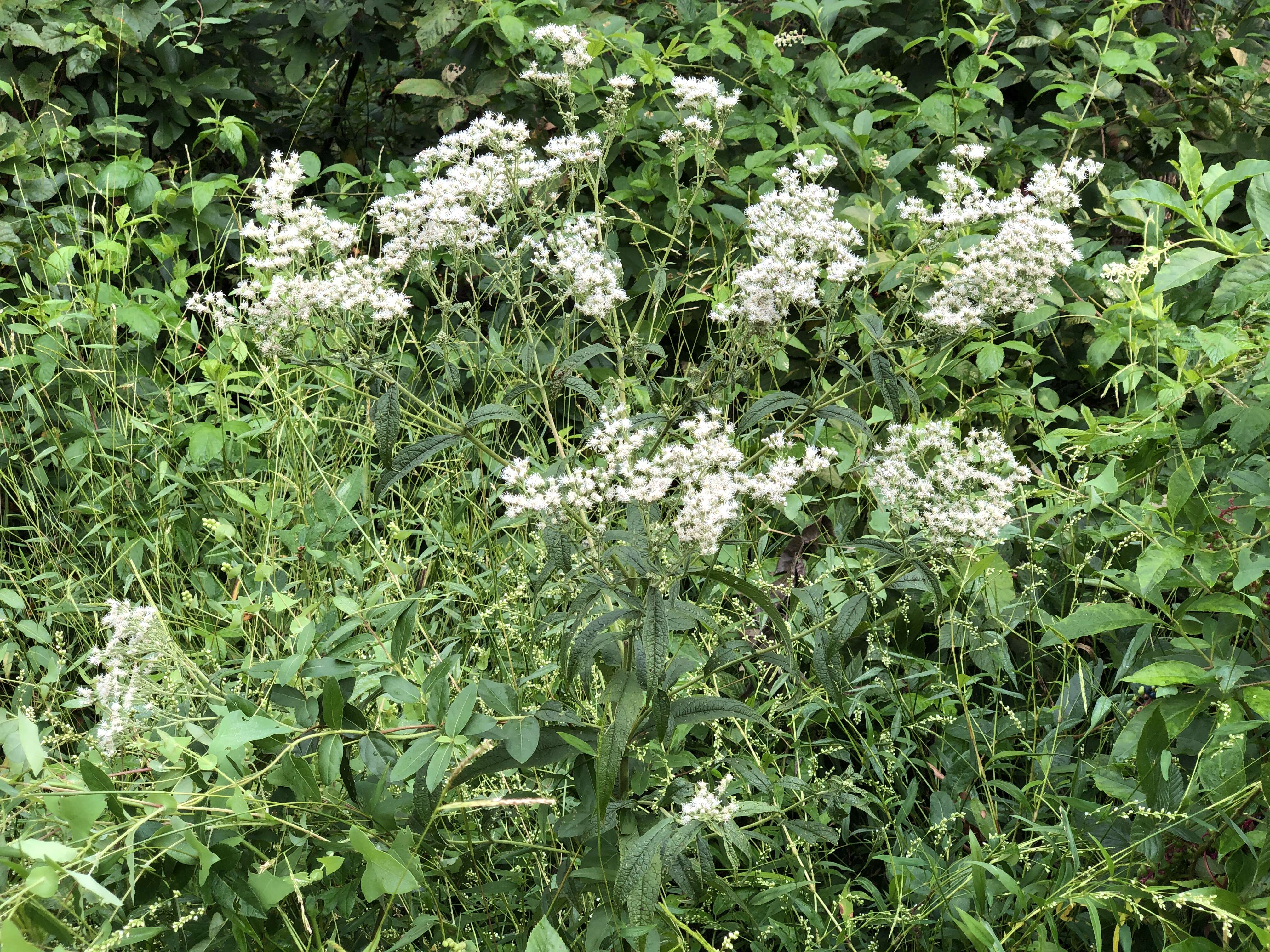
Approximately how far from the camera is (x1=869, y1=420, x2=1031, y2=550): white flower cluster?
183cm

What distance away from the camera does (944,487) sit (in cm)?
192

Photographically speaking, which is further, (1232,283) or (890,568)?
(890,568)

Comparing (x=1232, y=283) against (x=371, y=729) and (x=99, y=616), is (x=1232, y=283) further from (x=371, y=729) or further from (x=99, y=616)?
(x=99, y=616)

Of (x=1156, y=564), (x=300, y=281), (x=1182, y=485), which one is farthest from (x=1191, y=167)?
(x=300, y=281)

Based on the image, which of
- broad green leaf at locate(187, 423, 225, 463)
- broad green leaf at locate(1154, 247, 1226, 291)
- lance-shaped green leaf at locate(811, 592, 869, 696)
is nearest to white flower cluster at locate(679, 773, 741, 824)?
lance-shaped green leaf at locate(811, 592, 869, 696)

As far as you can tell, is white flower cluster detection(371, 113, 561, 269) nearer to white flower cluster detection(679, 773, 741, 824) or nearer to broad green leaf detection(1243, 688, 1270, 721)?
white flower cluster detection(679, 773, 741, 824)

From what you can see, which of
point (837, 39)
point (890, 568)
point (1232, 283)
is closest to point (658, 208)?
point (837, 39)

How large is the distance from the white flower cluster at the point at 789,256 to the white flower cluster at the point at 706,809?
776 mm

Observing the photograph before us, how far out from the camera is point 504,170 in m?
2.06

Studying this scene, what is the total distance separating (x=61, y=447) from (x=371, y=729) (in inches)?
75.5

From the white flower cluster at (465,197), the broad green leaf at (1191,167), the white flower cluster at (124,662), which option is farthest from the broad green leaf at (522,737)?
the broad green leaf at (1191,167)

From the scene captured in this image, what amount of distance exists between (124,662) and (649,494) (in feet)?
3.21

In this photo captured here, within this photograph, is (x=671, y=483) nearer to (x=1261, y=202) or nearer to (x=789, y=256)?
(x=789, y=256)

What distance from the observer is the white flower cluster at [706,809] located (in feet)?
5.21
